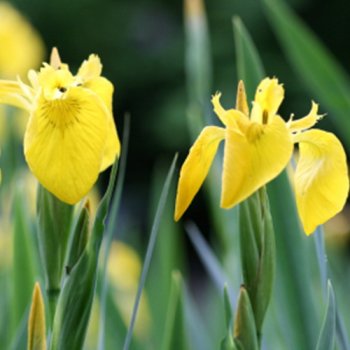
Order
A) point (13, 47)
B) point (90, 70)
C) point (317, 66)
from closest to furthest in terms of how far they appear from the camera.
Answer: point (90, 70), point (317, 66), point (13, 47)

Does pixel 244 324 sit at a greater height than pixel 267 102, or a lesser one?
lesser

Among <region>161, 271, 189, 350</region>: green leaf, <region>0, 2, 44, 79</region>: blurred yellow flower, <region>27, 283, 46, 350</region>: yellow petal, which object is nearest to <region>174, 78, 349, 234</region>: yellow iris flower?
<region>27, 283, 46, 350</region>: yellow petal

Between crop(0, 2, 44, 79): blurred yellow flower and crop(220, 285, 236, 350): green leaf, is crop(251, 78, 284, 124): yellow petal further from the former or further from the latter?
crop(0, 2, 44, 79): blurred yellow flower

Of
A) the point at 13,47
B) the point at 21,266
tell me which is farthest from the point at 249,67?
the point at 13,47

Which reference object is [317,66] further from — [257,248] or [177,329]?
[257,248]

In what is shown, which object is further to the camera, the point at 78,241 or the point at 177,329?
the point at 177,329

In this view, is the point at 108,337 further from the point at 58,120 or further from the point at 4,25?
the point at 4,25
